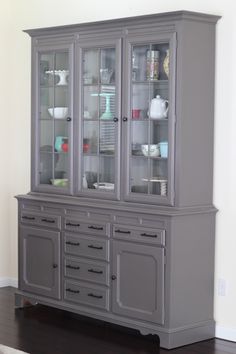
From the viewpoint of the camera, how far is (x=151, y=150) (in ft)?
15.6

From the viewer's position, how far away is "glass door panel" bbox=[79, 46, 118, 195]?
16.3 ft

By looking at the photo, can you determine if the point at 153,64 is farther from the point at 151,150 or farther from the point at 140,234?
the point at 140,234

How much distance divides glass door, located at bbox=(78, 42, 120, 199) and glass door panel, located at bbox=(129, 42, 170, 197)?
5.2 inches

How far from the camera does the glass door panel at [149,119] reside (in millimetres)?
4668

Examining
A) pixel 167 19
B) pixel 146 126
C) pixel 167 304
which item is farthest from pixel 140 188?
pixel 167 19

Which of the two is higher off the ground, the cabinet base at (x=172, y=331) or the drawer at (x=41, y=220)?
the drawer at (x=41, y=220)

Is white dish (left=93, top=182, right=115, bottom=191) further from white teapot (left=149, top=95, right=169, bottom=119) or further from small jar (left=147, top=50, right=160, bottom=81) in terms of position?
small jar (left=147, top=50, right=160, bottom=81)

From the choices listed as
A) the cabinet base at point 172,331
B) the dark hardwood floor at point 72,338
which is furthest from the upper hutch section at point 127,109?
the dark hardwood floor at point 72,338

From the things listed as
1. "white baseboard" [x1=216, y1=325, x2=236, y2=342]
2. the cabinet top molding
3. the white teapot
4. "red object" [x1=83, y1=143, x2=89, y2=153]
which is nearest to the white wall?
"white baseboard" [x1=216, y1=325, x2=236, y2=342]

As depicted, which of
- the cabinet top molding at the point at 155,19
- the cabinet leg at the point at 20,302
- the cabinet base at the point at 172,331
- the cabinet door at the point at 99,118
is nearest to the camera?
the cabinet top molding at the point at 155,19

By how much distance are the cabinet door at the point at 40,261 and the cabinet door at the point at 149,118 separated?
0.84 m

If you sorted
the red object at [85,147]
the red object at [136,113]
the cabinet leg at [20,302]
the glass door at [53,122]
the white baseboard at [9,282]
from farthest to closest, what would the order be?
the white baseboard at [9,282] → the cabinet leg at [20,302] → the glass door at [53,122] → the red object at [85,147] → the red object at [136,113]

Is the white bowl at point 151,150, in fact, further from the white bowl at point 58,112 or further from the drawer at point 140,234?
the white bowl at point 58,112

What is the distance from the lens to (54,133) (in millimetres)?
5414
